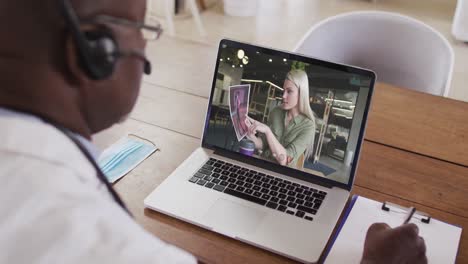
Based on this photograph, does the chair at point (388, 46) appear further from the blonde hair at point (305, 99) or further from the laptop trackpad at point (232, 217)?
the laptop trackpad at point (232, 217)

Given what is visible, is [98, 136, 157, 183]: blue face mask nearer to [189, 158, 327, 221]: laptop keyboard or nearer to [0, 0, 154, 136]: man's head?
[189, 158, 327, 221]: laptop keyboard

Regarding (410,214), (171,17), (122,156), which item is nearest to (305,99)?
(410,214)

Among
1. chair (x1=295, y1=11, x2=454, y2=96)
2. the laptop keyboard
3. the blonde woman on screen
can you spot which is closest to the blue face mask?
the laptop keyboard

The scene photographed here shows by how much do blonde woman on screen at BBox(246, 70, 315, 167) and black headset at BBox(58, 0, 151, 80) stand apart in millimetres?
529

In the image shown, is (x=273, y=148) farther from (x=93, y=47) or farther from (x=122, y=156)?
(x=93, y=47)

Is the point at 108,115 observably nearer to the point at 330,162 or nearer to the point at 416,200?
the point at 330,162

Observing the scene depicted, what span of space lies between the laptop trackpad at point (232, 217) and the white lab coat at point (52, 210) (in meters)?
0.38

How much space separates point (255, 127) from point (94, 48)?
0.59 meters

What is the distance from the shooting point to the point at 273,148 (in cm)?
120

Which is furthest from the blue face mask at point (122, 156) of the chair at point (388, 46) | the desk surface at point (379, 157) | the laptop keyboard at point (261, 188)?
the chair at point (388, 46)

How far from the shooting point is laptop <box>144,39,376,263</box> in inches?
42.6

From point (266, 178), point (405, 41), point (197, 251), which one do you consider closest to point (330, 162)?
point (266, 178)

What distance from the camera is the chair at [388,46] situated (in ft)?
5.90

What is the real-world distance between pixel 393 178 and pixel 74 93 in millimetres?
788
